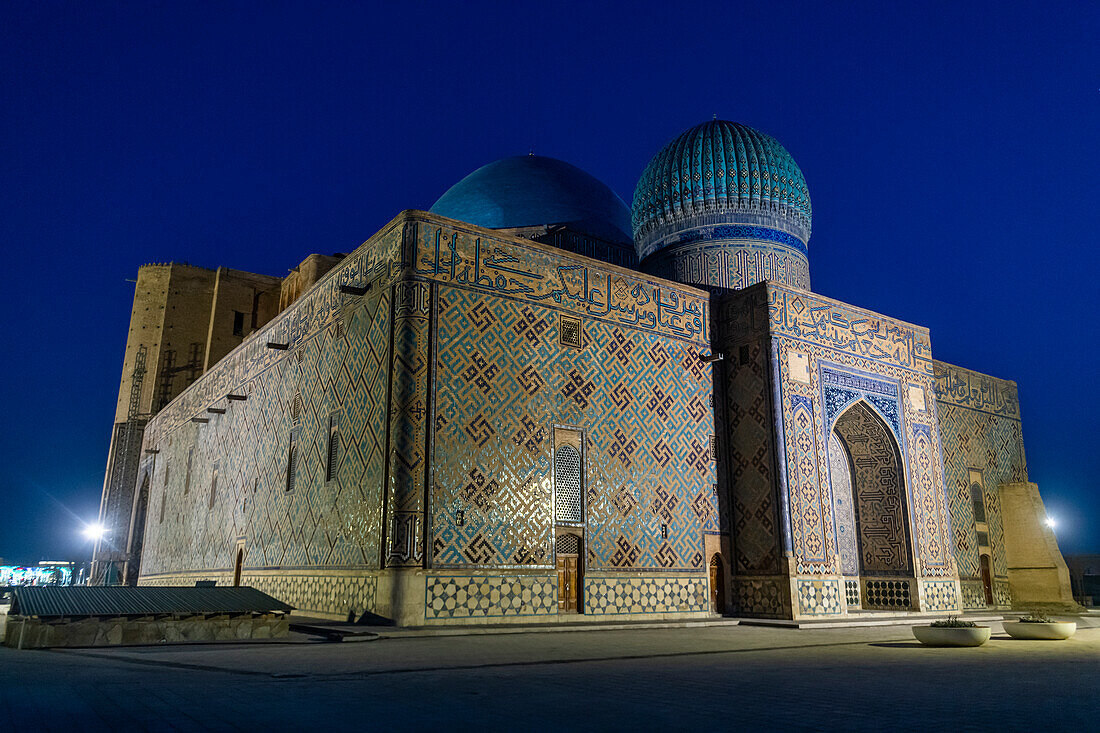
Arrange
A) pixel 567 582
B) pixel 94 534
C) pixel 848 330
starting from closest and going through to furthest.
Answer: pixel 567 582 < pixel 848 330 < pixel 94 534

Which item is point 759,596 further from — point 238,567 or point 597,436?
point 238,567

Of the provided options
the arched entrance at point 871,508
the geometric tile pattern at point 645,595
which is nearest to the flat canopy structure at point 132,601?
the geometric tile pattern at point 645,595

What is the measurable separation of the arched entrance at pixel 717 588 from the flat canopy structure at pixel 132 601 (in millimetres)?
6205

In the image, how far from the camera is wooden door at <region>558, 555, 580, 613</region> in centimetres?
959

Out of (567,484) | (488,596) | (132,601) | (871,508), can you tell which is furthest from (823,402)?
(132,601)

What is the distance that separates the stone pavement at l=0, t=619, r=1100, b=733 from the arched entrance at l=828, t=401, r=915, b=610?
19.6ft

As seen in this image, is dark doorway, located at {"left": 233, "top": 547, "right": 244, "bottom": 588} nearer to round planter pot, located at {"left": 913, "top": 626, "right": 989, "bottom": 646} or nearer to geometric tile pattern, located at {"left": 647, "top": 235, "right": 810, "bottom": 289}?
geometric tile pattern, located at {"left": 647, "top": 235, "right": 810, "bottom": 289}

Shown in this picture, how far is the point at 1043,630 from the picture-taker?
716cm

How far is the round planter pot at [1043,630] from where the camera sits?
7.14 m

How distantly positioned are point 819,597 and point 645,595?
251 centimetres

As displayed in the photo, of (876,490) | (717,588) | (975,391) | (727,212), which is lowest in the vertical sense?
(717,588)

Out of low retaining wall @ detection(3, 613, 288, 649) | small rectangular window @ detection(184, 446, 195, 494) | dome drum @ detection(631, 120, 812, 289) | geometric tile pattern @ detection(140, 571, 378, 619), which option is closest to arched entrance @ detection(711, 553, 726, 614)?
geometric tile pattern @ detection(140, 571, 378, 619)

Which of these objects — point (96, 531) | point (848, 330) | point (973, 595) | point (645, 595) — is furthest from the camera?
point (96, 531)

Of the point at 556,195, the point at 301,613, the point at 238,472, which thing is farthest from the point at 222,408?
the point at 556,195
